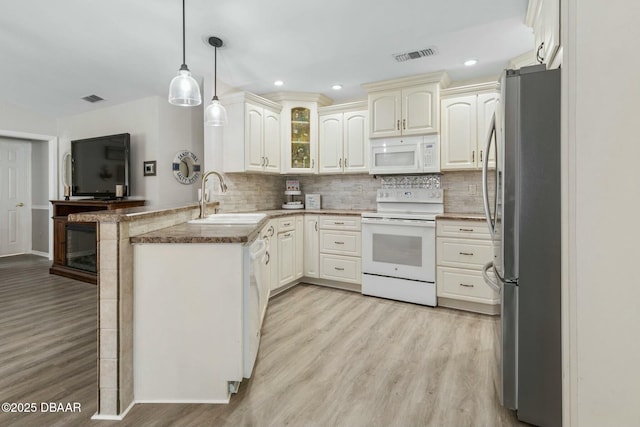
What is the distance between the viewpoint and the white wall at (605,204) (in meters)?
0.39

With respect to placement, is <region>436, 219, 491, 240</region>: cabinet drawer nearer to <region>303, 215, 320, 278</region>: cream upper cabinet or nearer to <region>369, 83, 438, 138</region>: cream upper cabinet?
<region>369, 83, 438, 138</region>: cream upper cabinet

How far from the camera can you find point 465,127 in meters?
3.45

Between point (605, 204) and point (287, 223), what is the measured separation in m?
3.40

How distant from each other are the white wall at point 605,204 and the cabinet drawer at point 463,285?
2884mm

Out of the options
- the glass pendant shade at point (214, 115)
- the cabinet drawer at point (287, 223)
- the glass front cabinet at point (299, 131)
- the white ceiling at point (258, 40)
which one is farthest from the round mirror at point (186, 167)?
the glass pendant shade at point (214, 115)

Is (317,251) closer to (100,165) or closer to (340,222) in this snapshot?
(340,222)

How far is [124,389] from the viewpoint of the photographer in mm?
1630

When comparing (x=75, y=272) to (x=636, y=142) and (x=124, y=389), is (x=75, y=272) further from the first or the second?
(x=636, y=142)

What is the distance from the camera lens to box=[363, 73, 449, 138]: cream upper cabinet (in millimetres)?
3506

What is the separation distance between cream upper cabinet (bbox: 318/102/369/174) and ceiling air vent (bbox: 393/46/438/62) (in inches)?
33.5

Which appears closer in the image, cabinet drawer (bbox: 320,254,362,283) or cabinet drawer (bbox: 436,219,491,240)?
cabinet drawer (bbox: 436,219,491,240)

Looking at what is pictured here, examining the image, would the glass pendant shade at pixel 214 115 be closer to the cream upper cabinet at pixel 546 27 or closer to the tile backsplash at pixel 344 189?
the tile backsplash at pixel 344 189

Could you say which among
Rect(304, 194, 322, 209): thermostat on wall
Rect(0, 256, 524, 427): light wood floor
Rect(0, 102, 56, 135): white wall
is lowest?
Rect(0, 256, 524, 427): light wood floor

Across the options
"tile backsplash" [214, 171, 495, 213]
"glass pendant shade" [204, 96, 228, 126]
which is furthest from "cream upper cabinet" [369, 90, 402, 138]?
"glass pendant shade" [204, 96, 228, 126]
